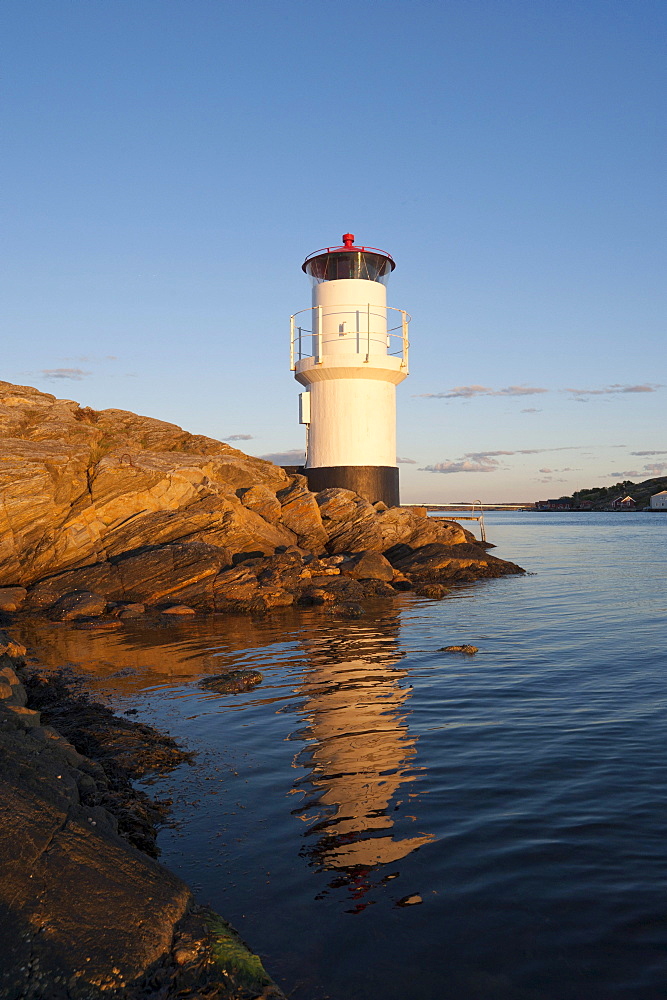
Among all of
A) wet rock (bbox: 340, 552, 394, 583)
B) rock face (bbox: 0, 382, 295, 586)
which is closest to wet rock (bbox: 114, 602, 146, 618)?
rock face (bbox: 0, 382, 295, 586)

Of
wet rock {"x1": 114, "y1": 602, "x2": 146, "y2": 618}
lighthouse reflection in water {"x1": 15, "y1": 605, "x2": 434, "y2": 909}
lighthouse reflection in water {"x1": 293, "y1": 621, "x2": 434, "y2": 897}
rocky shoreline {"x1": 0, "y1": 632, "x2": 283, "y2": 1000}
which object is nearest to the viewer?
rocky shoreline {"x1": 0, "y1": 632, "x2": 283, "y2": 1000}

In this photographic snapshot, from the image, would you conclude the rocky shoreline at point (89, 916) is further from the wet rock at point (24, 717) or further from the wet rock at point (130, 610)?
the wet rock at point (130, 610)

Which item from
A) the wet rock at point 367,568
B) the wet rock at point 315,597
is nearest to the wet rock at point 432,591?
the wet rock at point 367,568

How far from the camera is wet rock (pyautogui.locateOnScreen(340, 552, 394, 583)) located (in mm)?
25828

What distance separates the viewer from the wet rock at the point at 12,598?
20.2m

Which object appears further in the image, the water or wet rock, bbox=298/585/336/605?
wet rock, bbox=298/585/336/605

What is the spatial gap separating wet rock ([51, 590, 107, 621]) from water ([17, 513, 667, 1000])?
4.02 m

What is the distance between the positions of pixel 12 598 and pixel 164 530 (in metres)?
5.13

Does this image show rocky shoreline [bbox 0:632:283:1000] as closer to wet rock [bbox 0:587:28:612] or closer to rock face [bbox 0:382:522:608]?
rock face [bbox 0:382:522:608]

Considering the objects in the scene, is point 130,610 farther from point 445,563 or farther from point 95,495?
point 445,563

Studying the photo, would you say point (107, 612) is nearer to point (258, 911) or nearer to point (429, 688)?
point (429, 688)

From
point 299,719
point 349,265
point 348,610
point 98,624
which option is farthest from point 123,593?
point 349,265

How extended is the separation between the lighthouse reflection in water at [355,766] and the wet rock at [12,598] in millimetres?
10486

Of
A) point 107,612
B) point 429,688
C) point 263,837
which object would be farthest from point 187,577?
point 263,837
